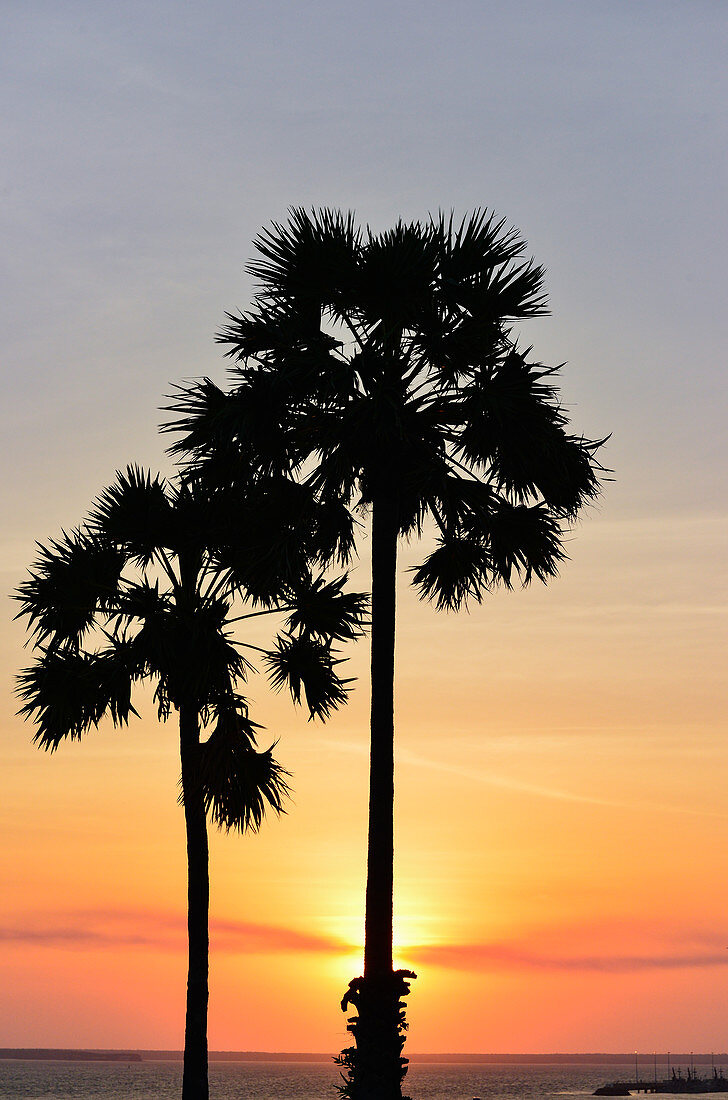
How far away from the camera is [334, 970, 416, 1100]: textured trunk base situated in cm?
1644

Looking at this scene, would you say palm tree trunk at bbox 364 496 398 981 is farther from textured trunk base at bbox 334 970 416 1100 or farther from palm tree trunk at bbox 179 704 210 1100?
palm tree trunk at bbox 179 704 210 1100

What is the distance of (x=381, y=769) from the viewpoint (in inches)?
680

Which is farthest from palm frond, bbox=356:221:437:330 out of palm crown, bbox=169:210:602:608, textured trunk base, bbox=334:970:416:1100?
textured trunk base, bbox=334:970:416:1100

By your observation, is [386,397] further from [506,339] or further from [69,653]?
[69,653]

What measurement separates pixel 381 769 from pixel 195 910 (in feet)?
19.6

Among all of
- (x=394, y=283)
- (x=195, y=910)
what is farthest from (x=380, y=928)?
(x=394, y=283)

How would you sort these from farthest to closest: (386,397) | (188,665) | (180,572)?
1. (180,572)
2. (188,665)
3. (386,397)

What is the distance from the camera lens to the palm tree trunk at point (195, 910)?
67.3 feet

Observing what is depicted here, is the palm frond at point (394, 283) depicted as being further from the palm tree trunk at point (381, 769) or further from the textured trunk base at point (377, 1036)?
the textured trunk base at point (377, 1036)

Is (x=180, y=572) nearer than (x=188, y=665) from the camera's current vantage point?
No

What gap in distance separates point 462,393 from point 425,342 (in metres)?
0.93

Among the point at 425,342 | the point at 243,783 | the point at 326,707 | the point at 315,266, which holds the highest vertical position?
the point at 315,266

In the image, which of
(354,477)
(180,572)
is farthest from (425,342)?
(180,572)

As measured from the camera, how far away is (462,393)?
732 inches
